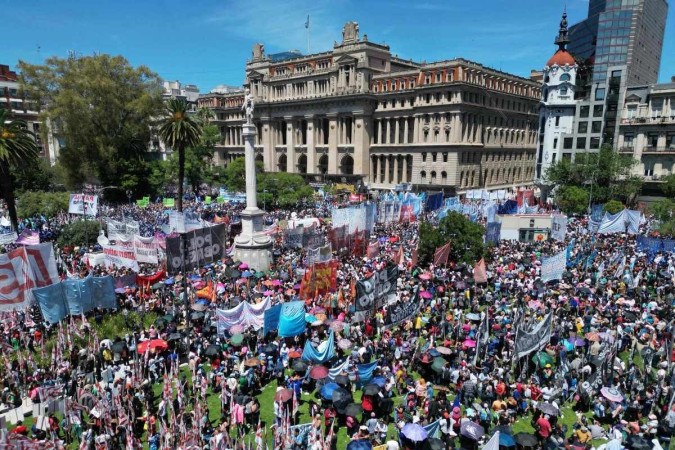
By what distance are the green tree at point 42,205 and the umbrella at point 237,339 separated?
33881 mm

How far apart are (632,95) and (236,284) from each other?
54.2 metres

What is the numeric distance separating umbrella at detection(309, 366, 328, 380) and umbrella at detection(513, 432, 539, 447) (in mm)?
6160

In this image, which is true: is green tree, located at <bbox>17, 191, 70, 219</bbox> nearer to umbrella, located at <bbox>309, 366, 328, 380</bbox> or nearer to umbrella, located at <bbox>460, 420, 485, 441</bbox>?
umbrella, located at <bbox>309, 366, 328, 380</bbox>

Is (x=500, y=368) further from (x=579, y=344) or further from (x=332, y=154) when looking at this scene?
(x=332, y=154)

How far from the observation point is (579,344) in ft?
59.8

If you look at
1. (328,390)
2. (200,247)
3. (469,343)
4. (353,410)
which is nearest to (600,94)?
(469,343)

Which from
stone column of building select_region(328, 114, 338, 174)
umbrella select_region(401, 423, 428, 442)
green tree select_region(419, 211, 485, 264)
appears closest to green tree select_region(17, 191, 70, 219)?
green tree select_region(419, 211, 485, 264)

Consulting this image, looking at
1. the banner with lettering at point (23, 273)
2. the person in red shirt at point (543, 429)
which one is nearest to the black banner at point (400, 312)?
the person in red shirt at point (543, 429)

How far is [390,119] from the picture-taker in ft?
242

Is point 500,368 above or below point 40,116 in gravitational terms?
below

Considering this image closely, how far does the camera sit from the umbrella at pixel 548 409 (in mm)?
13750

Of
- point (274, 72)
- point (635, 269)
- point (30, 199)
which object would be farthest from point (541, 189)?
point (30, 199)

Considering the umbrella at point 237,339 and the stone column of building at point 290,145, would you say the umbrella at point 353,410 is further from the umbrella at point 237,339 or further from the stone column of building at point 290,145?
the stone column of building at point 290,145

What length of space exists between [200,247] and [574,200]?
4225 centimetres
